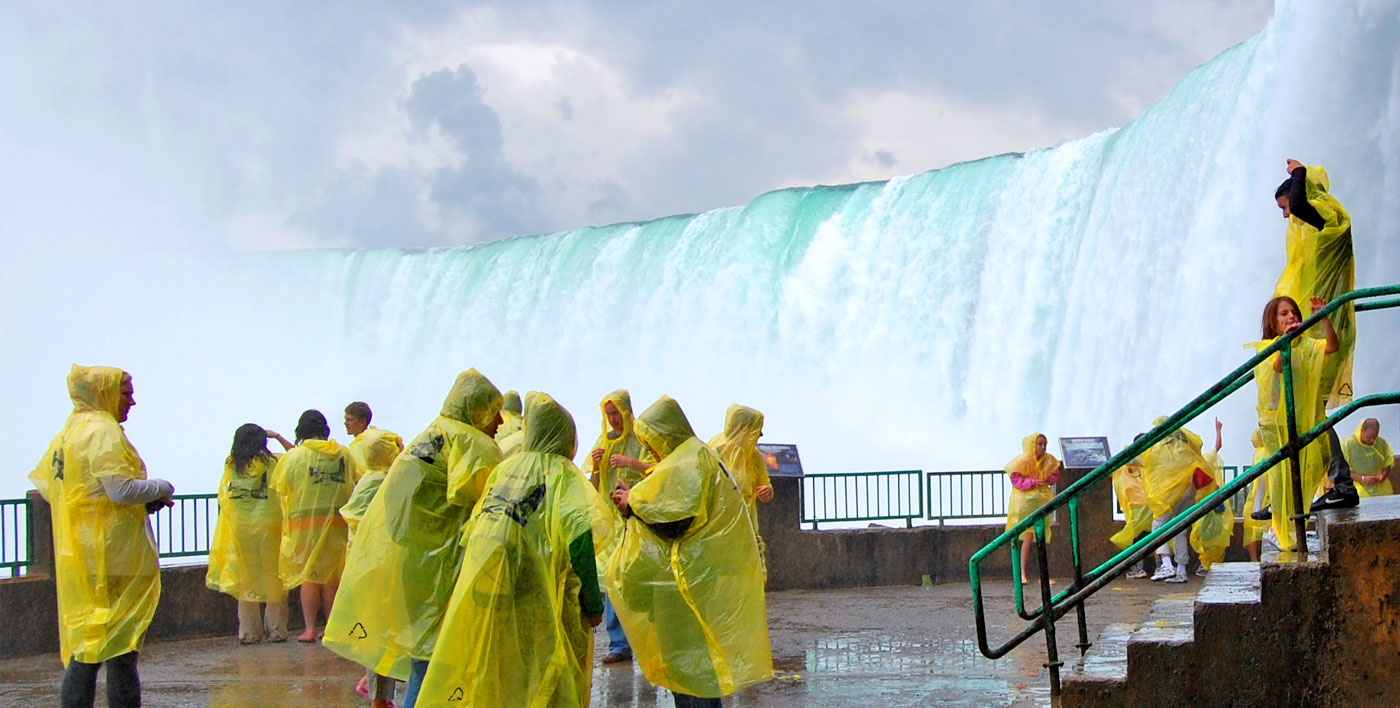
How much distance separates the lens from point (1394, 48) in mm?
19422

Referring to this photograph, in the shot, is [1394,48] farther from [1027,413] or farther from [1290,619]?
[1290,619]


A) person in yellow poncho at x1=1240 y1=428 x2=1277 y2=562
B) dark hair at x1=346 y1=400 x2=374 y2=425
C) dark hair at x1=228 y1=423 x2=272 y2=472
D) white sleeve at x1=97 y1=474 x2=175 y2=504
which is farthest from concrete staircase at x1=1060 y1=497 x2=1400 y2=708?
person in yellow poncho at x1=1240 y1=428 x2=1277 y2=562

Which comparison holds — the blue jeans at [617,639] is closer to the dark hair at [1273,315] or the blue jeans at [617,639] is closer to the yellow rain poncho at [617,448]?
the yellow rain poncho at [617,448]

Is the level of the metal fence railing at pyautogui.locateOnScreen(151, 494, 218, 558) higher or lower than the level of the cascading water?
lower

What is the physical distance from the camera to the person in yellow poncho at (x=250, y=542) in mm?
11383

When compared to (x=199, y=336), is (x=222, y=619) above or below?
below

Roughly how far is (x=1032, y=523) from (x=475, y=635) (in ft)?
7.05

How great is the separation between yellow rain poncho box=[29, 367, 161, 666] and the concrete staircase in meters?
4.00

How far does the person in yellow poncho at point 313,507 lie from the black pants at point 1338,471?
6.66 meters

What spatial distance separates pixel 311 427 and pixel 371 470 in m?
2.95

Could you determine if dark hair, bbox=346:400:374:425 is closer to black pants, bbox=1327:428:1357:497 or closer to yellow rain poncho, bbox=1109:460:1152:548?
black pants, bbox=1327:428:1357:497

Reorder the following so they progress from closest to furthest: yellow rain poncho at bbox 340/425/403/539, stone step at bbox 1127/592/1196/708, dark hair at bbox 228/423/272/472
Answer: stone step at bbox 1127/592/1196/708, yellow rain poncho at bbox 340/425/403/539, dark hair at bbox 228/423/272/472

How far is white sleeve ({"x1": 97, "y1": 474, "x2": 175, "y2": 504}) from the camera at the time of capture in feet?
22.9

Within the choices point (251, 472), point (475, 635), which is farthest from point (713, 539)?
point (251, 472)
